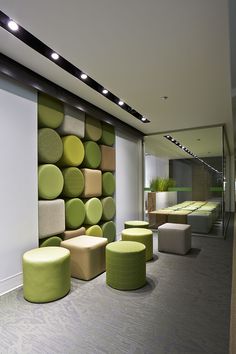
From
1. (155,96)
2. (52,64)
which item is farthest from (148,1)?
(155,96)

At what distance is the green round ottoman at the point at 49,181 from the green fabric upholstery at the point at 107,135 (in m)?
1.44

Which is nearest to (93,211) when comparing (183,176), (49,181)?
(49,181)

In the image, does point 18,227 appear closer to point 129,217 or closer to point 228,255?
point 129,217

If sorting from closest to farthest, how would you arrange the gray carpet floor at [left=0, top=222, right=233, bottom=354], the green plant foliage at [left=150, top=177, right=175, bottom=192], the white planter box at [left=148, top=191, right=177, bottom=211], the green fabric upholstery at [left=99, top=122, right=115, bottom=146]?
the gray carpet floor at [left=0, top=222, right=233, bottom=354], the green fabric upholstery at [left=99, top=122, right=115, bottom=146], the white planter box at [left=148, top=191, right=177, bottom=211], the green plant foliage at [left=150, top=177, right=175, bottom=192]

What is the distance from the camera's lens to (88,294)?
8.48ft

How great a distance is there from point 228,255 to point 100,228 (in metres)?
2.28

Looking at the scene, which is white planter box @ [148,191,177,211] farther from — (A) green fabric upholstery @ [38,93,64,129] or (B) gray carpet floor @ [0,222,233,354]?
(A) green fabric upholstery @ [38,93,64,129]

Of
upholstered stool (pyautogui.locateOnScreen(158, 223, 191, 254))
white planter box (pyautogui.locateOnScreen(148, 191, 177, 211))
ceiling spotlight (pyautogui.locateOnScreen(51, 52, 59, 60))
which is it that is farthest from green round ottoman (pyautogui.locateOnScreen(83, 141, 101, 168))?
white planter box (pyautogui.locateOnScreen(148, 191, 177, 211))

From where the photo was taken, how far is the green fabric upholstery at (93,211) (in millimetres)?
3902

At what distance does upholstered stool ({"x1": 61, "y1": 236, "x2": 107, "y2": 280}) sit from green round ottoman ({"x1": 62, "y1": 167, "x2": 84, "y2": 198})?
0.77 meters

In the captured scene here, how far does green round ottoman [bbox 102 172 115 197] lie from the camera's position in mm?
4410

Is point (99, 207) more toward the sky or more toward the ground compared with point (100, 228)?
more toward the sky

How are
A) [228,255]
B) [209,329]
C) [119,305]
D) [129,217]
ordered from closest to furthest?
[209,329] < [119,305] < [228,255] < [129,217]

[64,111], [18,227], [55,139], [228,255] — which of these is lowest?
[228,255]
